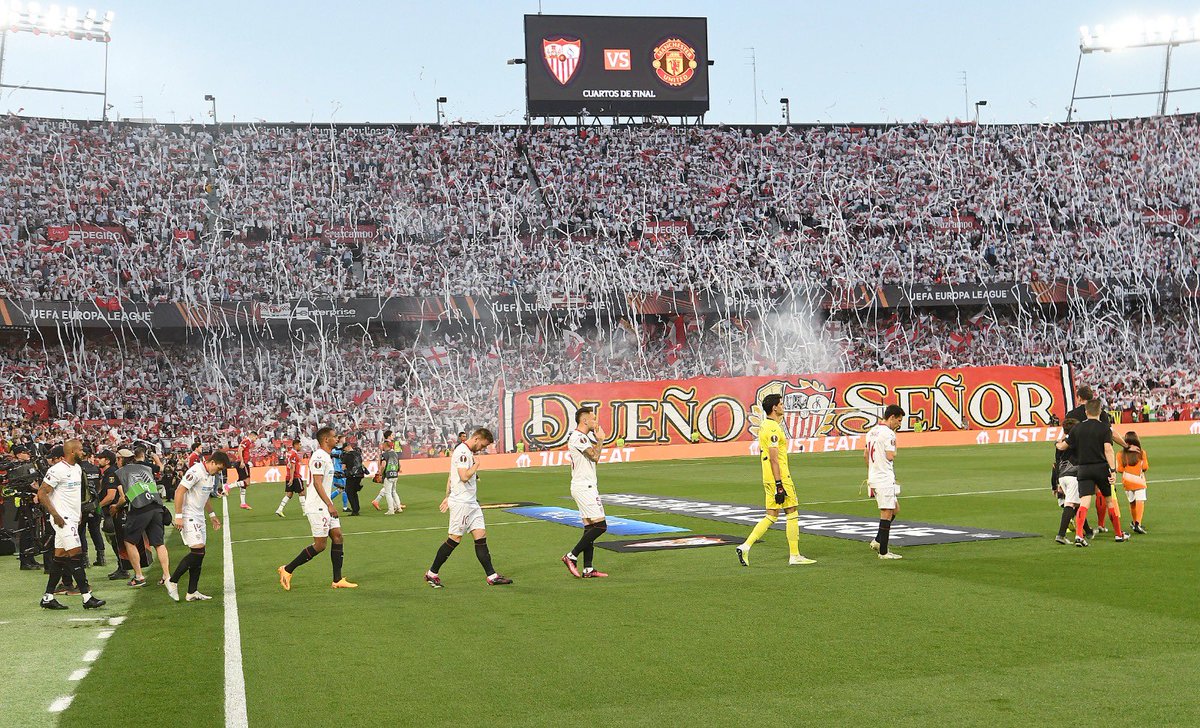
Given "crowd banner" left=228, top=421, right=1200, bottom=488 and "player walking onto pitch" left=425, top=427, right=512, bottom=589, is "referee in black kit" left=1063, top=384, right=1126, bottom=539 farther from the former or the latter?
"crowd banner" left=228, top=421, right=1200, bottom=488

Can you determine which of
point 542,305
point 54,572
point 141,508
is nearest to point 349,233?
point 542,305

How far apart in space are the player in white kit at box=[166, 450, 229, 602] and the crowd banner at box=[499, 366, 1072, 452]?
34.3 metres

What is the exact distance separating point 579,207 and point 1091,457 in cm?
5007

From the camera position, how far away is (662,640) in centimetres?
1081

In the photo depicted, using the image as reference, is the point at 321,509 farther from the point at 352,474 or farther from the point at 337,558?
the point at 352,474

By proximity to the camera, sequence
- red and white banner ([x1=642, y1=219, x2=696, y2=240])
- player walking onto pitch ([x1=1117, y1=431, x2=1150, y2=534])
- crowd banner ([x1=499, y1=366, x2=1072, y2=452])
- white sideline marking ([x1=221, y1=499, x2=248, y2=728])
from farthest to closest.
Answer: red and white banner ([x1=642, y1=219, x2=696, y2=240]) < crowd banner ([x1=499, y1=366, x2=1072, y2=452]) < player walking onto pitch ([x1=1117, y1=431, x2=1150, y2=534]) < white sideline marking ([x1=221, y1=499, x2=248, y2=728])

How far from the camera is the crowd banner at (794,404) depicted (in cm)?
4969

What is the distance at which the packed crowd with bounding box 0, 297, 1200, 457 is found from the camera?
52375 millimetres

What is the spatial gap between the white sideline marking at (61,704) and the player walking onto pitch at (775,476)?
323 inches

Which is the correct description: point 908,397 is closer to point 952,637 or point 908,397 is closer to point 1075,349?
point 1075,349

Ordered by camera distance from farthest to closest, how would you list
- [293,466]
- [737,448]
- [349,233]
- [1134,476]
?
[349,233] < [737,448] < [293,466] < [1134,476]

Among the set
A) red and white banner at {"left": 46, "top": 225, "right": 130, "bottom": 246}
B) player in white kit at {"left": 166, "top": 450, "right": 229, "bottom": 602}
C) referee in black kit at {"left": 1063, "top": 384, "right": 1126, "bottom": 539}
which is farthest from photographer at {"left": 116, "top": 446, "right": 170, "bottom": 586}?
red and white banner at {"left": 46, "top": 225, "right": 130, "bottom": 246}

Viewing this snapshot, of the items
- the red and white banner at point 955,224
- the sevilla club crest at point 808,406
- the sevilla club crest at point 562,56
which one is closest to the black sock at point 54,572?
the sevilla club crest at point 808,406

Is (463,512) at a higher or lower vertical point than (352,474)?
higher
